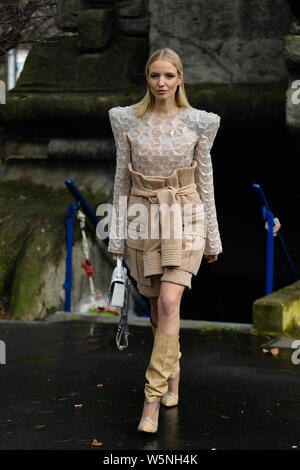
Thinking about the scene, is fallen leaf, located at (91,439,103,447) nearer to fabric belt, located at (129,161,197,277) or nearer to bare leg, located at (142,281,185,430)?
bare leg, located at (142,281,185,430)

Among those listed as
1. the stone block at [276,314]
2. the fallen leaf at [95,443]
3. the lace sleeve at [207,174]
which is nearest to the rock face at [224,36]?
the stone block at [276,314]

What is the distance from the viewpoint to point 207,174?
4.16 meters

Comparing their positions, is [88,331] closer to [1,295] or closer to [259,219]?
[1,295]

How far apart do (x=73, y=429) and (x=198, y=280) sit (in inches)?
296

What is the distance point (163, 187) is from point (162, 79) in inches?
20.8

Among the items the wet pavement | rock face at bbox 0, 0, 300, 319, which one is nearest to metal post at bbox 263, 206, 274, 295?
the wet pavement

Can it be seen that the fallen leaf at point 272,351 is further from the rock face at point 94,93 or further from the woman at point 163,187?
the rock face at point 94,93

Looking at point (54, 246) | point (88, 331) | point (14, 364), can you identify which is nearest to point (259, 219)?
point (54, 246)

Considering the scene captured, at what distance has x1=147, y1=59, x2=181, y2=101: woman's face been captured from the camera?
3.97m

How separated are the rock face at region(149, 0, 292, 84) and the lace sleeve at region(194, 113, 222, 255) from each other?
4.16 m

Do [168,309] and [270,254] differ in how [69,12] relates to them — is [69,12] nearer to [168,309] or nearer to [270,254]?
[270,254]

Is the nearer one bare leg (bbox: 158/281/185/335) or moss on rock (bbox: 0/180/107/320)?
bare leg (bbox: 158/281/185/335)

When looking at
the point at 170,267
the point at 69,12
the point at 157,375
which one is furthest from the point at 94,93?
the point at 157,375

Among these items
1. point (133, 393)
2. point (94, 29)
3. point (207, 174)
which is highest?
point (94, 29)
